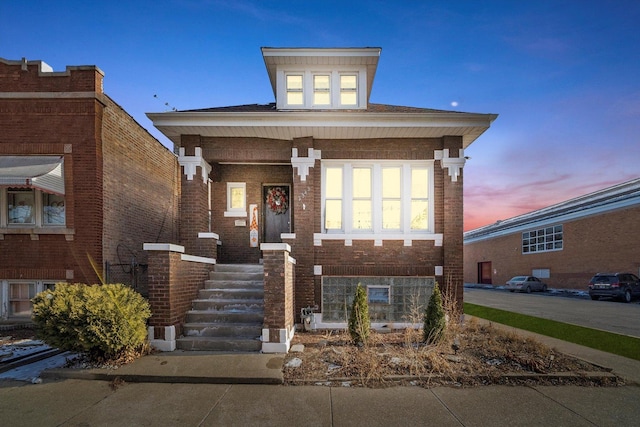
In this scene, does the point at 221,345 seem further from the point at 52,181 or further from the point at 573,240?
the point at 573,240

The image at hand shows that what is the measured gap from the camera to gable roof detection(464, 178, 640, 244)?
76.9 ft

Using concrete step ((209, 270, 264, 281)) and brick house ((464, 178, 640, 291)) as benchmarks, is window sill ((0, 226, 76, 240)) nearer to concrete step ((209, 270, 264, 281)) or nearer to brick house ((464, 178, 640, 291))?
concrete step ((209, 270, 264, 281))

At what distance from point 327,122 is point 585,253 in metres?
27.5

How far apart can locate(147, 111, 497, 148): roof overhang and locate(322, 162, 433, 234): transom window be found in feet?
3.51

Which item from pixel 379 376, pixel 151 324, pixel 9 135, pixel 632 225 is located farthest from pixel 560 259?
pixel 9 135

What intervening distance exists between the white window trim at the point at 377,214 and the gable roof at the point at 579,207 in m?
21.9

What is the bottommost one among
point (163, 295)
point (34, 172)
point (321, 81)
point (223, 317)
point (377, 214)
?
point (223, 317)

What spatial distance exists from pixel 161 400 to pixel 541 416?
554 centimetres

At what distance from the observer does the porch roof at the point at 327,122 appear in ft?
29.7

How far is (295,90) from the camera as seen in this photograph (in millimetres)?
10516

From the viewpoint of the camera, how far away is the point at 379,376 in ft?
18.8

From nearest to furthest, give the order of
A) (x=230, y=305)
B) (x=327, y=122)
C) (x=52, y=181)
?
(x=230, y=305) < (x=52, y=181) < (x=327, y=122)

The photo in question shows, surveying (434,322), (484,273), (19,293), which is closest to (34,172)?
(19,293)

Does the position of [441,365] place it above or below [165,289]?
below
